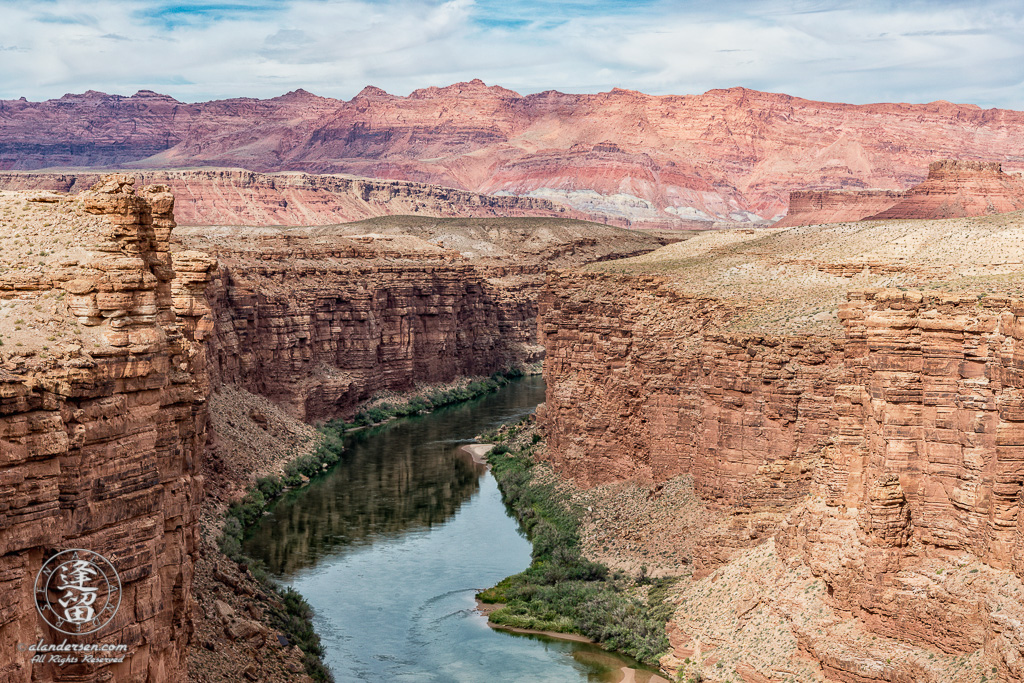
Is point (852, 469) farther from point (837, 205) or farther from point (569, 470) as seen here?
point (837, 205)

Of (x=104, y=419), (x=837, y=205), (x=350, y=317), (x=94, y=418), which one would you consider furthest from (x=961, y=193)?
(x=94, y=418)

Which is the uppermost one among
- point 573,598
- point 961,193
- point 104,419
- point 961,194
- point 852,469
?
point 961,193

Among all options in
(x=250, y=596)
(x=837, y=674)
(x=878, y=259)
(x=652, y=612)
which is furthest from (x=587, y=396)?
(x=837, y=674)

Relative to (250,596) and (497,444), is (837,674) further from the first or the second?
(497,444)

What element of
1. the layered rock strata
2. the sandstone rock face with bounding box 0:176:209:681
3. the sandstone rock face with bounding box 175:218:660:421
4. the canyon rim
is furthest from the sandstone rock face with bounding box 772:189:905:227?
the sandstone rock face with bounding box 0:176:209:681

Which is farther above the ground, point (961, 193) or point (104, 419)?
point (961, 193)

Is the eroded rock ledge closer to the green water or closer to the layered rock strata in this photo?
the green water

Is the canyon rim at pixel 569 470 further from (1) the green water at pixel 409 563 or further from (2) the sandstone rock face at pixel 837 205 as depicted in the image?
(2) the sandstone rock face at pixel 837 205
